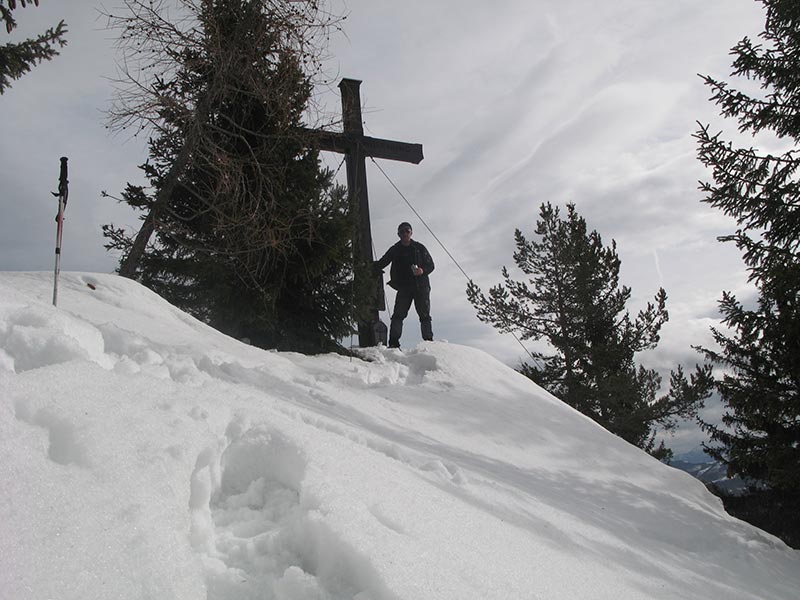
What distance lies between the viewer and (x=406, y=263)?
983 cm

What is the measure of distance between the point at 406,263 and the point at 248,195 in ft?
9.74

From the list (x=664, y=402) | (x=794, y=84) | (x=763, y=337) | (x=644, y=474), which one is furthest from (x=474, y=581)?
(x=664, y=402)

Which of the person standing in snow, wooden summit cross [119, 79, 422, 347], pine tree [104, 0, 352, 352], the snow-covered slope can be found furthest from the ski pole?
the person standing in snow

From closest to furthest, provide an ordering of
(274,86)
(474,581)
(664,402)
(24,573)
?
(24,573)
(474,581)
(274,86)
(664,402)

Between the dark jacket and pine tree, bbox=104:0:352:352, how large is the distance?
3.80ft

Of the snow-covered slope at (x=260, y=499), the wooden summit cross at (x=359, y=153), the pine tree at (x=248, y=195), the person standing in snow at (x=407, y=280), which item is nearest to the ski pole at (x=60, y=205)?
the snow-covered slope at (x=260, y=499)

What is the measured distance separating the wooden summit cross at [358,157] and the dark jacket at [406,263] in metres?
0.41

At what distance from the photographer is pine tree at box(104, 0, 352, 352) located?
7.83 m

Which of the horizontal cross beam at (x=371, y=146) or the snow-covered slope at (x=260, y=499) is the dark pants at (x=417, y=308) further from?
the snow-covered slope at (x=260, y=499)

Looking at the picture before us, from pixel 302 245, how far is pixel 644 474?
5.73 m

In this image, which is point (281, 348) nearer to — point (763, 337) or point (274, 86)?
point (274, 86)

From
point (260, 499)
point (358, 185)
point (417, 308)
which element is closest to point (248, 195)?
point (358, 185)

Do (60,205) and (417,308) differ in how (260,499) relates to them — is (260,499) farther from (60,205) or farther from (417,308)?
(417,308)

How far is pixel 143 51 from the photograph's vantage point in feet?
25.4
